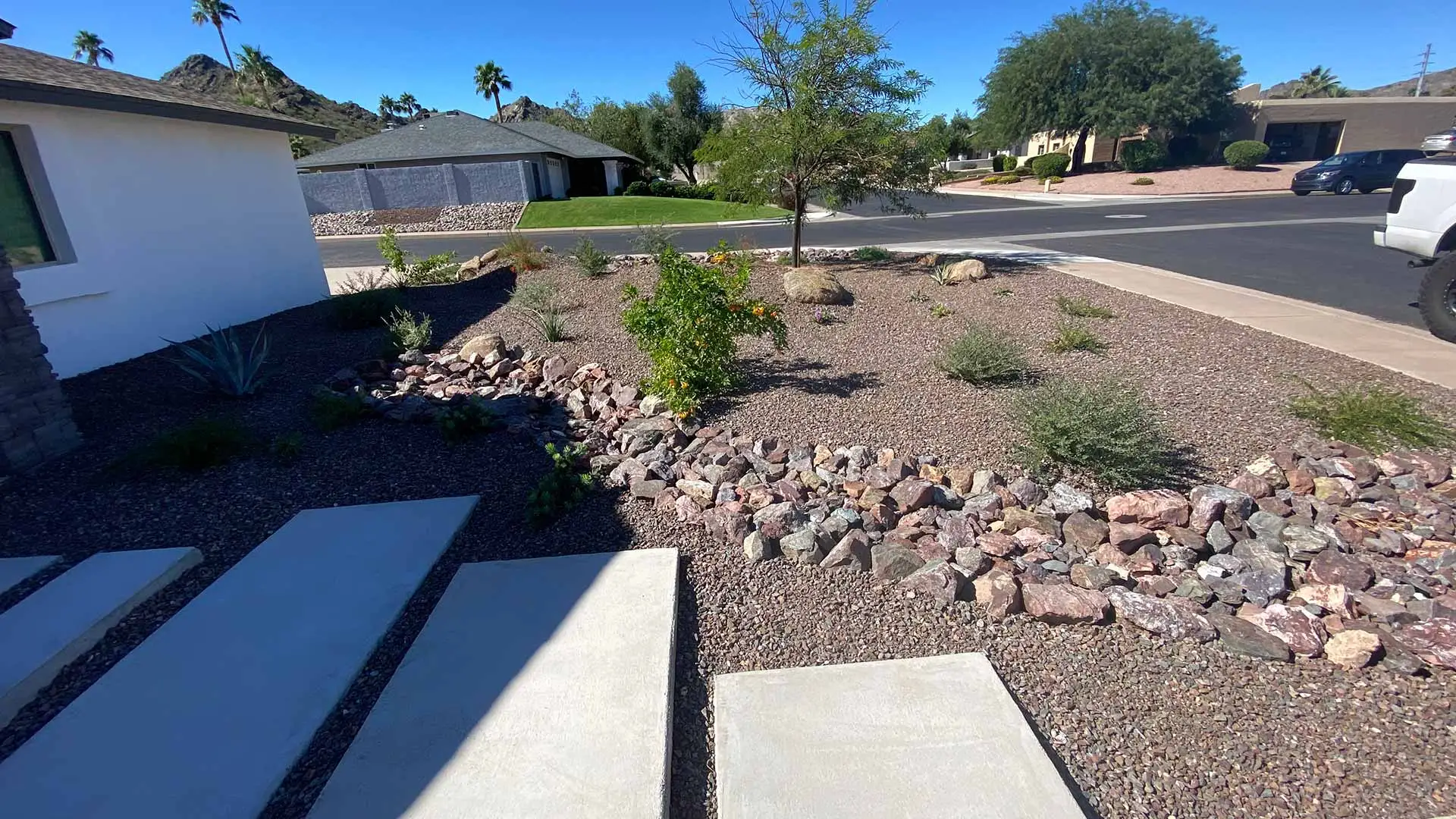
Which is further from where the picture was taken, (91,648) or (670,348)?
(670,348)

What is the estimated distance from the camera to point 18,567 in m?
3.88

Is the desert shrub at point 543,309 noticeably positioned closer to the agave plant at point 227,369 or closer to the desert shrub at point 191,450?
the agave plant at point 227,369

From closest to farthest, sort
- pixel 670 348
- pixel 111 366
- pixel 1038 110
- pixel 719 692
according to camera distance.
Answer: pixel 719 692, pixel 670 348, pixel 111 366, pixel 1038 110

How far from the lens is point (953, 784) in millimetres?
2383

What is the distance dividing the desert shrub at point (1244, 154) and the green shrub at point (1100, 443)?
1732 inches

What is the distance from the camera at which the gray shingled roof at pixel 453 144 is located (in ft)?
112

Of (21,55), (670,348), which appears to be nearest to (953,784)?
(670,348)

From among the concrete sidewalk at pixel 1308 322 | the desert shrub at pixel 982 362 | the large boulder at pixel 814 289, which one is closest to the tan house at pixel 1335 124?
the concrete sidewalk at pixel 1308 322

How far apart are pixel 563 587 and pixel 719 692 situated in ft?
3.64

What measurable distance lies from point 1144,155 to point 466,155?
125 ft

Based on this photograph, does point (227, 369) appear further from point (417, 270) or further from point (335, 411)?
point (417, 270)

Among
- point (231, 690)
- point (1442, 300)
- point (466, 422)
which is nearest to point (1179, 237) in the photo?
point (1442, 300)

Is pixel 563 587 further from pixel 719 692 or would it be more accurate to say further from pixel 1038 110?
pixel 1038 110

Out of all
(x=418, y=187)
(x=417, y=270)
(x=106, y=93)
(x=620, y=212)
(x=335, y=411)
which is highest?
(x=106, y=93)
